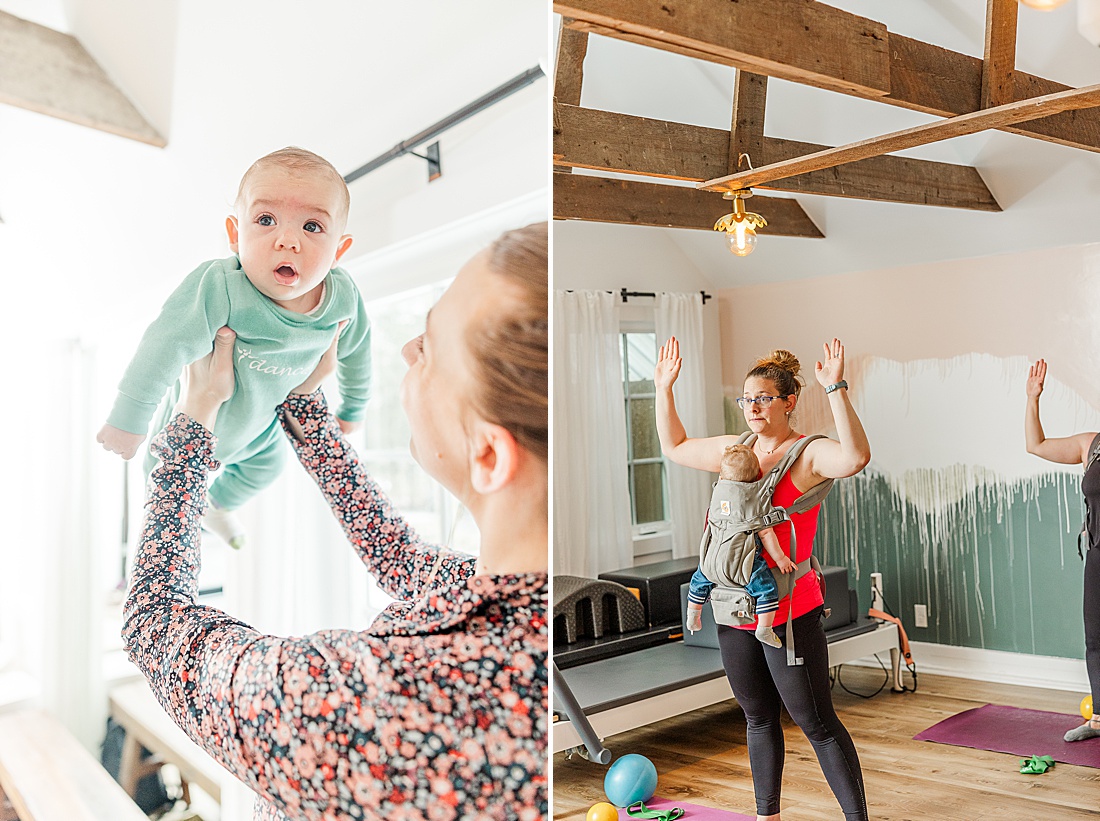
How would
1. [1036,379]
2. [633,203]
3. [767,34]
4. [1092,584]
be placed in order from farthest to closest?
[633,203], [1036,379], [1092,584], [767,34]

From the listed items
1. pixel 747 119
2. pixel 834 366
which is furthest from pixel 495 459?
pixel 747 119

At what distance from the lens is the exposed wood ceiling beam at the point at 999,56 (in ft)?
8.94

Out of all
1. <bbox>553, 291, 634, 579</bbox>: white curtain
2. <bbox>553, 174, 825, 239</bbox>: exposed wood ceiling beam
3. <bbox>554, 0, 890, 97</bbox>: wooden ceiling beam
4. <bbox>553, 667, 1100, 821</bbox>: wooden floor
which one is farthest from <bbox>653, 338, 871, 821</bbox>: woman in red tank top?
<bbox>553, 291, 634, 579</bbox>: white curtain

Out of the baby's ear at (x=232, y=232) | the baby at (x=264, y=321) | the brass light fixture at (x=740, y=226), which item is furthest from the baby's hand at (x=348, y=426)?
the brass light fixture at (x=740, y=226)

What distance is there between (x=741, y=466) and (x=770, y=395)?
0.22 metres

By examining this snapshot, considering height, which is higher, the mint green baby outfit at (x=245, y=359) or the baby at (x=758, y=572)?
the mint green baby outfit at (x=245, y=359)

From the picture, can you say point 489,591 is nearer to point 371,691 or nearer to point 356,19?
point 371,691

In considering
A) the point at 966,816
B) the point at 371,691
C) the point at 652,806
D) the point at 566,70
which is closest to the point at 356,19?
the point at 371,691

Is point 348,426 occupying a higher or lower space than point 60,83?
lower

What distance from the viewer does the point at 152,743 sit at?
111cm

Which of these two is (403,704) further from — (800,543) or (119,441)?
(800,543)

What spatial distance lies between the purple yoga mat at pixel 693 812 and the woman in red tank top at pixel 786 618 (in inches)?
14.6

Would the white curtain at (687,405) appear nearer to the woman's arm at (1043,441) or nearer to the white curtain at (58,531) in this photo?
the woman's arm at (1043,441)

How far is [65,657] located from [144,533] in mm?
172
